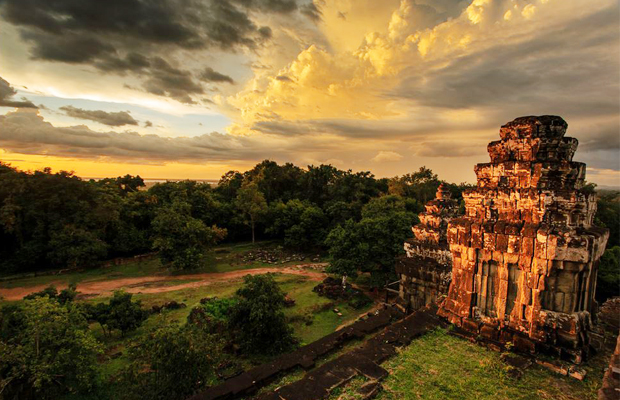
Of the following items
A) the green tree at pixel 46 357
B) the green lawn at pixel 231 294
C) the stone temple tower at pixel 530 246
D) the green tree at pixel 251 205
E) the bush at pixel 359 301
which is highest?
the stone temple tower at pixel 530 246

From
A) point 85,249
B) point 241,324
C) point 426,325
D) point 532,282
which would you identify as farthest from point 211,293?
point 532,282

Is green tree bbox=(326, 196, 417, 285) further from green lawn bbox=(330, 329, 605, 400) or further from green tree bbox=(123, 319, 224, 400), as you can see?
green lawn bbox=(330, 329, 605, 400)

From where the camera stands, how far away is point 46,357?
27.3ft

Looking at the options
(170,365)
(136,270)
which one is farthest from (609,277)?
(136,270)

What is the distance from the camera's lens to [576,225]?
563 centimetres

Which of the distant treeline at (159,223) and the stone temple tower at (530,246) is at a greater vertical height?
the stone temple tower at (530,246)

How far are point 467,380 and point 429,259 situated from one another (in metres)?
7.78

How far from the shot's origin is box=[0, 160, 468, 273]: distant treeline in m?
24.5

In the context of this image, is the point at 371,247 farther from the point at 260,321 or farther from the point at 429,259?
the point at 260,321

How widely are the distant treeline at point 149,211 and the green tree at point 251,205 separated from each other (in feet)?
0.37

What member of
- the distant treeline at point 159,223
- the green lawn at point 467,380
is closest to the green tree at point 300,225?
the distant treeline at point 159,223

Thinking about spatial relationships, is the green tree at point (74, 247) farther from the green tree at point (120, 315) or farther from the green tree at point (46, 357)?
the green tree at point (46, 357)

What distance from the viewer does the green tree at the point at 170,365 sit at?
816 centimetres

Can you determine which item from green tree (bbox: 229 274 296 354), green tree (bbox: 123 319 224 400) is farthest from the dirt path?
green tree (bbox: 123 319 224 400)
